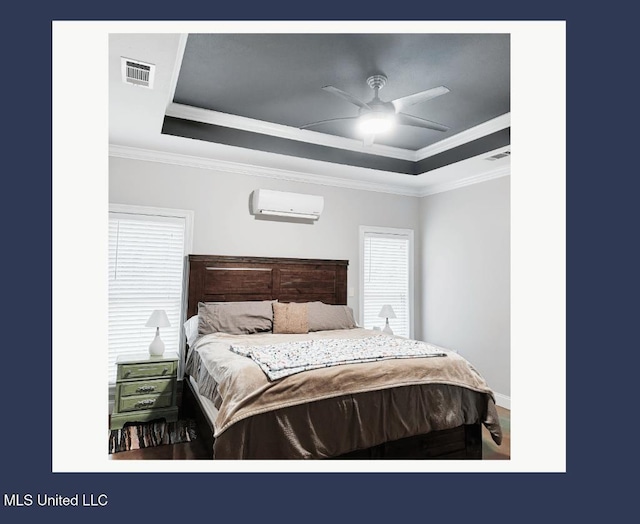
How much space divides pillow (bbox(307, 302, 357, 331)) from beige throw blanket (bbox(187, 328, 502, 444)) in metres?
1.21

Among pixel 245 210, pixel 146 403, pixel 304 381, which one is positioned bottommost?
pixel 146 403

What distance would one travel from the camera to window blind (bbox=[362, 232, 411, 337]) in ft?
17.0

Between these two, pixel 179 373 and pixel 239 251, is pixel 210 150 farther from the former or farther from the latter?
pixel 179 373

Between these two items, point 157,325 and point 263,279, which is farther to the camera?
point 263,279

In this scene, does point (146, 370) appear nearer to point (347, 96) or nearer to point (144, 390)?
point (144, 390)

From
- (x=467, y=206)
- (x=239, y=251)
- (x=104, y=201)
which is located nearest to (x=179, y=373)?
(x=239, y=251)

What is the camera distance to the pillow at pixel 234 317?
3.80 m

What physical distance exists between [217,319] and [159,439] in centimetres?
107

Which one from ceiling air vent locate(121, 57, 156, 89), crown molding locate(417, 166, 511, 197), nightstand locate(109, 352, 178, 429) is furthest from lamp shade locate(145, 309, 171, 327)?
crown molding locate(417, 166, 511, 197)

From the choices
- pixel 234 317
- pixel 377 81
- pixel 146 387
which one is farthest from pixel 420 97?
pixel 146 387

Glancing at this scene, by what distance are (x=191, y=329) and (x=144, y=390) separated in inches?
25.9

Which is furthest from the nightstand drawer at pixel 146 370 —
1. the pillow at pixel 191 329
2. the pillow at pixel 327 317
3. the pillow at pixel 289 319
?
the pillow at pixel 327 317

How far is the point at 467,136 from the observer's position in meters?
4.17

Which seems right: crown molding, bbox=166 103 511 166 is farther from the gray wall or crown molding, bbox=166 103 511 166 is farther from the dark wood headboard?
the dark wood headboard
